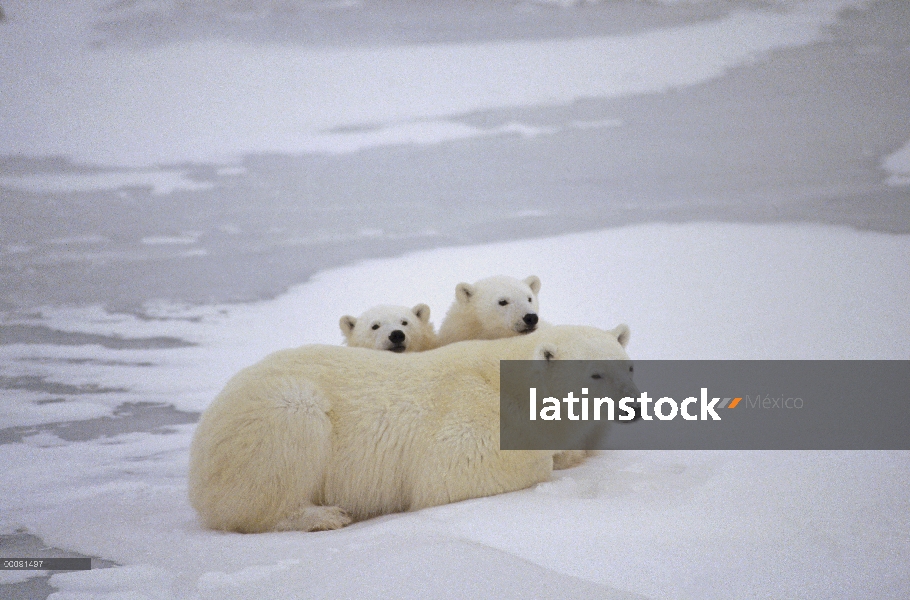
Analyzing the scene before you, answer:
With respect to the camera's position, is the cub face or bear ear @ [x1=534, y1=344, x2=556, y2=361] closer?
bear ear @ [x1=534, y1=344, x2=556, y2=361]

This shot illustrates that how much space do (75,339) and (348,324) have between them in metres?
3.06

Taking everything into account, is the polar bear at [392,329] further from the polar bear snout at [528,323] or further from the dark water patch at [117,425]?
the dark water patch at [117,425]

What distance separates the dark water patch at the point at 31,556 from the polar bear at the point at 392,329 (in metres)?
1.64

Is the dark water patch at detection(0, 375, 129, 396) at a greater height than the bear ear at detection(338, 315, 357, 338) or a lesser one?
lesser

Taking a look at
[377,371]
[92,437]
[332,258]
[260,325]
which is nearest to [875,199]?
[332,258]

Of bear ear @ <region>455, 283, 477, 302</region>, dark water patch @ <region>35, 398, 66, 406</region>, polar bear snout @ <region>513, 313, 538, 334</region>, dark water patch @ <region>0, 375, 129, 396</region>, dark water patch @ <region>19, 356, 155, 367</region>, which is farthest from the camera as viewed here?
dark water patch @ <region>19, 356, 155, 367</region>

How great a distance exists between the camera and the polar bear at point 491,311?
4012 millimetres

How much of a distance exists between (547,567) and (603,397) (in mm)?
714

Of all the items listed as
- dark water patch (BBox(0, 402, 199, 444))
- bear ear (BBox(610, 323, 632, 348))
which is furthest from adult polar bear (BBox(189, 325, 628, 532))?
dark water patch (BBox(0, 402, 199, 444))

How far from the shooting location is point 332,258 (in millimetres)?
7531

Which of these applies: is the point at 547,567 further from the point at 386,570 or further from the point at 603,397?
the point at 603,397

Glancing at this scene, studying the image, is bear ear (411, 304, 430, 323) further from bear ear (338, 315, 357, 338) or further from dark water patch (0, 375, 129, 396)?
dark water patch (0, 375, 129, 396)

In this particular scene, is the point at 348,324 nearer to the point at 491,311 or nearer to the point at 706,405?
the point at 491,311

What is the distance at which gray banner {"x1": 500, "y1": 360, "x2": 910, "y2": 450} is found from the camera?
2900mm
